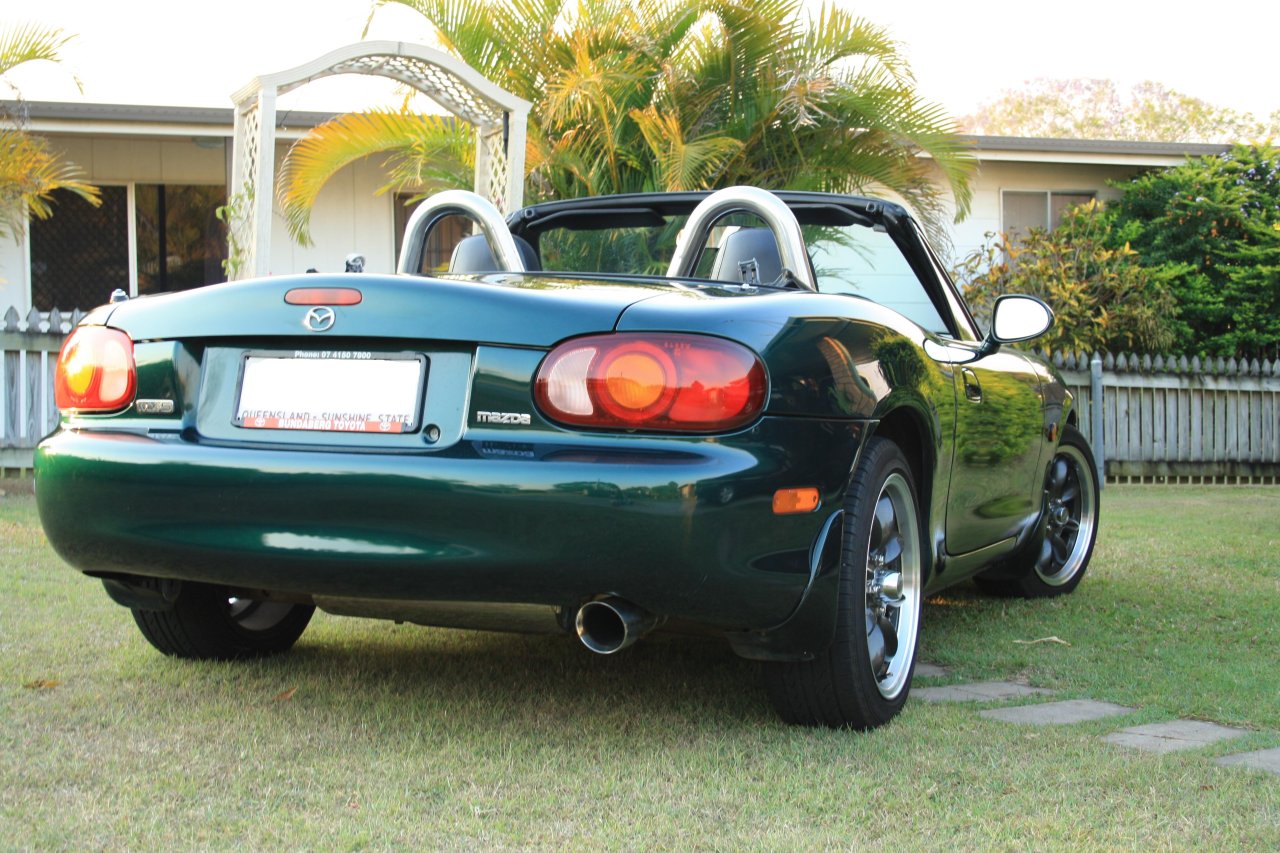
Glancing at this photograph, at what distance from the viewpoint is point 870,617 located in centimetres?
349

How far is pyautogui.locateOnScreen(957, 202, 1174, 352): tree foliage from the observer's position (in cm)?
1397

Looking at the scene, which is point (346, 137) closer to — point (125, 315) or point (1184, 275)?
point (125, 315)

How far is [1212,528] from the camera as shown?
827 centimetres

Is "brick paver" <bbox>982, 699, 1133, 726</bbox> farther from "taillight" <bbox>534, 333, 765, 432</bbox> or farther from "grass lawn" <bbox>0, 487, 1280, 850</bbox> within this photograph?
"taillight" <bbox>534, 333, 765, 432</bbox>

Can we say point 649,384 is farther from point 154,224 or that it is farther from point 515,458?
point 154,224

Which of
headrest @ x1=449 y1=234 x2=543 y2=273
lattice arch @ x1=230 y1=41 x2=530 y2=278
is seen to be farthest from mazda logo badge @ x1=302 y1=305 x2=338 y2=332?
lattice arch @ x1=230 y1=41 x2=530 y2=278

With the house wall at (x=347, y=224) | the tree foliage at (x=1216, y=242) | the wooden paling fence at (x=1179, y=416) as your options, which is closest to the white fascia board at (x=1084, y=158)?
the tree foliage at (x=1216, y=242)

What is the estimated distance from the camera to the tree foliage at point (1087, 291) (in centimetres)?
1397

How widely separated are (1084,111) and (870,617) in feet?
190

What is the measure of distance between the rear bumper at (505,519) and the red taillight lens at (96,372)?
0.20 m

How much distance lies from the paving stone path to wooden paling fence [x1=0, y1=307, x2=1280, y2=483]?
344 inches

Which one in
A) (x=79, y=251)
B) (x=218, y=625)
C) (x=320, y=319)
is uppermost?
(x=79, y=251)

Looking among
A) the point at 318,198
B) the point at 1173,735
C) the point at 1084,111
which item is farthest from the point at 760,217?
the point at 1084,111

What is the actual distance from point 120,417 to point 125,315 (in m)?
0.27
